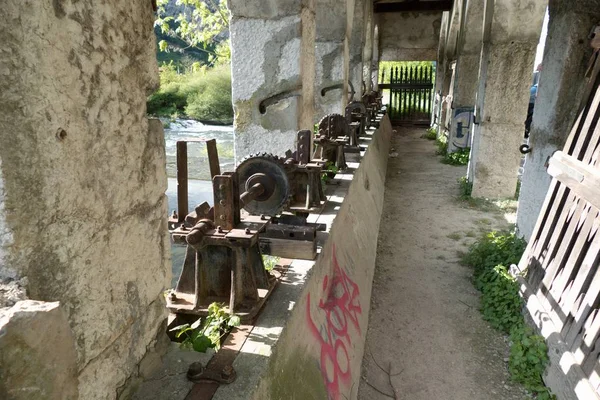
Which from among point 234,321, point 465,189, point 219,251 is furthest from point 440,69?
point 234,321

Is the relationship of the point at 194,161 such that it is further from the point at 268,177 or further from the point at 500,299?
the point at 500,299

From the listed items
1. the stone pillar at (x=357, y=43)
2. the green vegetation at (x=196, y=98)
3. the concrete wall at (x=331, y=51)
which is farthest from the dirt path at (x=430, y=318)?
the green vegetation at (x=196, y=98)

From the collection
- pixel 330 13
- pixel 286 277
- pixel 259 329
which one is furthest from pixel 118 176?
pixel 330 13

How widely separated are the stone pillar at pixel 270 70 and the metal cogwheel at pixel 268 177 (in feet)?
5.47

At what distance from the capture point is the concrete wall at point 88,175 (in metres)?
1.12

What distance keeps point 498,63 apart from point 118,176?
666cm

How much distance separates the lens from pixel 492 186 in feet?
24.8

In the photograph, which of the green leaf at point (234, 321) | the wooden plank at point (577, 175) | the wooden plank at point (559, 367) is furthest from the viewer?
the wooden plank at point (577, 175)

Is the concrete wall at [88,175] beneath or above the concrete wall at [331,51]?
beneath

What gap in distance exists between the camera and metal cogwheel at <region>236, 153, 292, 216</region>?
313cm

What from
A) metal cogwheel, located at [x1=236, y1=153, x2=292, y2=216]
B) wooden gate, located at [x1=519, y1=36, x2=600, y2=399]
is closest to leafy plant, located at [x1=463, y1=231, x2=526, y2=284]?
wooden gate, located at [x1=519, y1=36, x2=600, y2=399]

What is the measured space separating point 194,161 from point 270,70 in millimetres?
8315

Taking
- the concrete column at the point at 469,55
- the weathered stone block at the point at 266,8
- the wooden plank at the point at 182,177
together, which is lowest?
the wooden plank at the point at 182,177

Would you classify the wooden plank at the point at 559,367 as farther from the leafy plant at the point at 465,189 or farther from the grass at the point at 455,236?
the leafy plant at the point at 465,189
